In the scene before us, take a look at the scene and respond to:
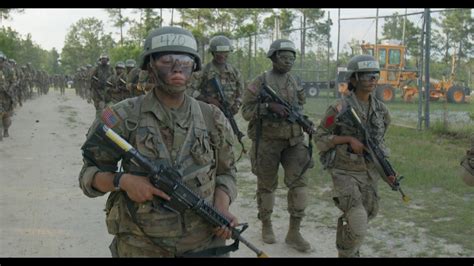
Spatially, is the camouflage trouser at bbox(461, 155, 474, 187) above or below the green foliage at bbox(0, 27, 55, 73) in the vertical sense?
below

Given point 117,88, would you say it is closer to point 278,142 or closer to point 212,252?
point 278,142

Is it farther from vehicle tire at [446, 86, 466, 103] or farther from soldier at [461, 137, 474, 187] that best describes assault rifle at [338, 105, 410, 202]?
vehicle tire at [446, 86, 466, 103]

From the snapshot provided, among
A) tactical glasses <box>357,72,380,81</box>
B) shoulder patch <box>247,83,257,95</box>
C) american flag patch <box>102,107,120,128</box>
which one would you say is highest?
tactical glasses <box>357,72,380,81</box>

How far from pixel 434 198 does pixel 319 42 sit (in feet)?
31.6

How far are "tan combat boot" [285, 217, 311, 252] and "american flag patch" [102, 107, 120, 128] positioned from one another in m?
2.96

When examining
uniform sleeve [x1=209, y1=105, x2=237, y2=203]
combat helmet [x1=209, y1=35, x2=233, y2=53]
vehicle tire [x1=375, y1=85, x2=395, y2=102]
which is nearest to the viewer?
uniform sleeve [x1=209, y1=105, x2=237, y2=203]

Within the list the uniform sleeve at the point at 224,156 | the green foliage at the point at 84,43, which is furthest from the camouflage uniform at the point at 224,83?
the green foliage at the point at 84,43

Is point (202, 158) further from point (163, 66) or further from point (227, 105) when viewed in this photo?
point (227, 105)

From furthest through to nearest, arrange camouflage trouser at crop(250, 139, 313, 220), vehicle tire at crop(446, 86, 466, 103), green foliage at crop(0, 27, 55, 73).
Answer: green foliage at crop(0, 27, 55, 73) → vehicle tire at crop(446, 86, 466, 103) → camouflage trouser at crop(250, 139, 313, 220)

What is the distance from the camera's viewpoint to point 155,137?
8.37 feet

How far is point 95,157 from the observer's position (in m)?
2.60

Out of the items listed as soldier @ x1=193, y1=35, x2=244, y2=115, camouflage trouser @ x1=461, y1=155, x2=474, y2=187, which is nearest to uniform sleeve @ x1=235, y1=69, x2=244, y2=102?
soldier @ x1=193, y1=35, x2=244, y2=115

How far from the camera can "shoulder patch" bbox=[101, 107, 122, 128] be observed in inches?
101
